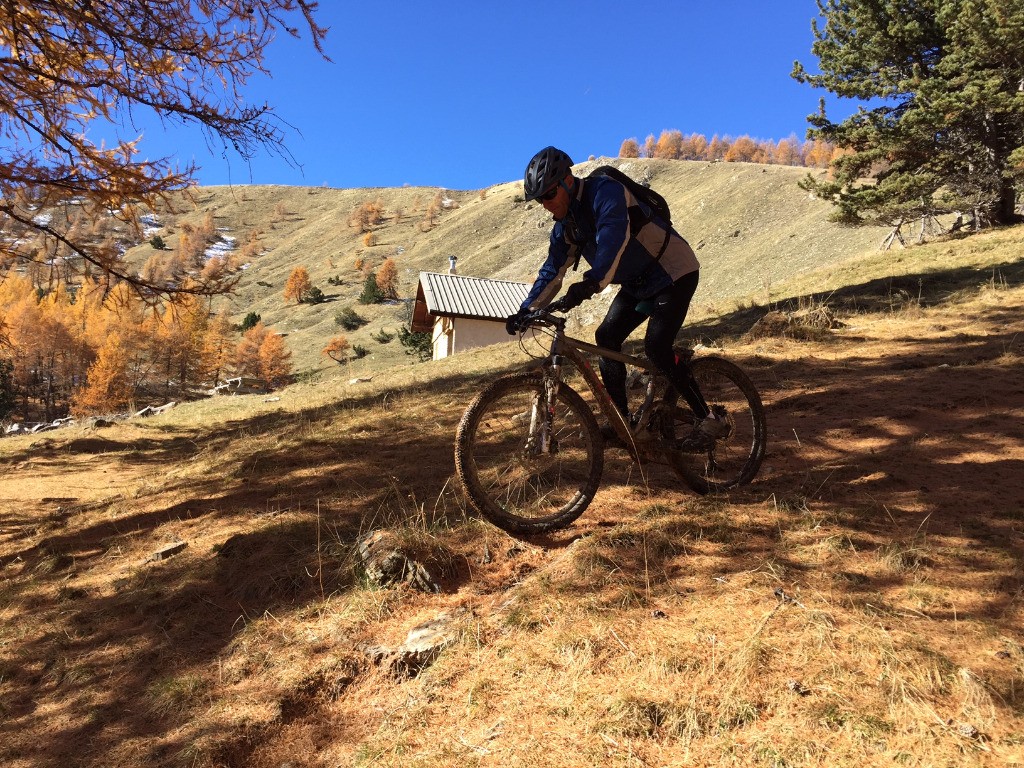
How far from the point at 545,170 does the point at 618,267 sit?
0.83 m

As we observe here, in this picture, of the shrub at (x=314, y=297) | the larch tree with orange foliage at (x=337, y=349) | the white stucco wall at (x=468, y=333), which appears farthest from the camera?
the shrub at (x=314, y=297)

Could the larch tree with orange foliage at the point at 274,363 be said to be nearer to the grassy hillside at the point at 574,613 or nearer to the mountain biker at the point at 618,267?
the grassy hillside at the point at 574,613

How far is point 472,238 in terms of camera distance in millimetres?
102500

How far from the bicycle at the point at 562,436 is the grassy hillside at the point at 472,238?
6.13 m

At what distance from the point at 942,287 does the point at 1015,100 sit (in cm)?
806

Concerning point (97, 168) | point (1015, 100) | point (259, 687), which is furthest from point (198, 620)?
point (1015, 100)

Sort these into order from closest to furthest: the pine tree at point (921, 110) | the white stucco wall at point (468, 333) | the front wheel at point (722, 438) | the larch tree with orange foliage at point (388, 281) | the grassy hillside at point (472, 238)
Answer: the front wheel at point (722, 438) < the pine tree at point (921, 110) < the white stucco wall at point (468, 333) < the grassy hillside at point (472, 238) < the larch tree with orange foliage at point (388, 281)

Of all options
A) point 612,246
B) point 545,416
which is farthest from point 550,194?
point 545,416

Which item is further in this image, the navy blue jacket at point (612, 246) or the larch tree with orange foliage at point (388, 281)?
the larch tree with orange foliage at point (388, 281)

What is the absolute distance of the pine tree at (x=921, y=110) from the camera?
17297 mm

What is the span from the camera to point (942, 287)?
12.7m

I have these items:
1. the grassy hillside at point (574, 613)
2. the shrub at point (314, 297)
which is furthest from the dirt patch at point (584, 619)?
the shrub at point (314, 297)

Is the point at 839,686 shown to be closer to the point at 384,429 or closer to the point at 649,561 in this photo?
the point at 649,561

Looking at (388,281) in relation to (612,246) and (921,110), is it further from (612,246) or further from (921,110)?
(612,246)
